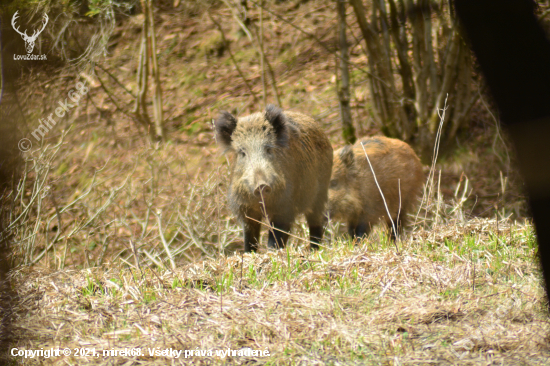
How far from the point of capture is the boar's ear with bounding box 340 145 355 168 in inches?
307

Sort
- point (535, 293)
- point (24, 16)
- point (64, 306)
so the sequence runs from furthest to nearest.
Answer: point (24, 16) < point (64, 306) < point (535, 293)

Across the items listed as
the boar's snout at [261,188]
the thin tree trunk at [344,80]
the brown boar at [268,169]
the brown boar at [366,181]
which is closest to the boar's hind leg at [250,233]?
the brown boar at [268,169]

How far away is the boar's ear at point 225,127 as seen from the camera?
5.48 meters

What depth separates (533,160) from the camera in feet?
5.51

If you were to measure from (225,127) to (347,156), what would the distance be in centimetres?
294

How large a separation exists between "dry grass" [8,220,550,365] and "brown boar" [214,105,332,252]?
1309 mm

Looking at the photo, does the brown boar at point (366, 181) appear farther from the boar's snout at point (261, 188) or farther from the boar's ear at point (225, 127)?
the boar's snout at point (261, 188)

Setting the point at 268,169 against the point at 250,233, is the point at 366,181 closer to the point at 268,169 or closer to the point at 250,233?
the point at 250,233

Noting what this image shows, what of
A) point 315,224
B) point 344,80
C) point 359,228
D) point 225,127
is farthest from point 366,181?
point 225,127

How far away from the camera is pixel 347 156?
7871 millimetres

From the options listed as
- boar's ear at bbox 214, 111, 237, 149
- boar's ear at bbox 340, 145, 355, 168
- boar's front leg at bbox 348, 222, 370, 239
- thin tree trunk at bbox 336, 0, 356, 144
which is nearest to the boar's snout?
boar's ear at bbox 214, 111, 237, 149

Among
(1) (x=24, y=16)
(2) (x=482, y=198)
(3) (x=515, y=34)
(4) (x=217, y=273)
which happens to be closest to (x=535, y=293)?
(3) (x=515, y=34)

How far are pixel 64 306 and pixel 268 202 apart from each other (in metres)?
2.55

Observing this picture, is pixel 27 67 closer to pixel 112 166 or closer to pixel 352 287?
pixel 112 166
